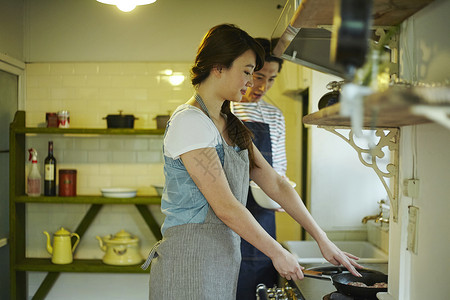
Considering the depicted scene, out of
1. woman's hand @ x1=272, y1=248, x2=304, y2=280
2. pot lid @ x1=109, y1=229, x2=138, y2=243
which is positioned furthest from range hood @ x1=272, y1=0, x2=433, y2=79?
pot lid @ x1=109, y1=229, x2=138, y2=243

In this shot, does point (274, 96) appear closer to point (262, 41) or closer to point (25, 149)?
point (262, 41)

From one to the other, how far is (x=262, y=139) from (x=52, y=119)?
193cm

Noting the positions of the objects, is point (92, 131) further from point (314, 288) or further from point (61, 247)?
point (314, 288)

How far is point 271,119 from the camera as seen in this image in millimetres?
3344

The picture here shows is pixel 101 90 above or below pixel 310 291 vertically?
above

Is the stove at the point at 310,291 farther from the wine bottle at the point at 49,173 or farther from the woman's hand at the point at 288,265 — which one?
the wine bottle at the point at 49,173

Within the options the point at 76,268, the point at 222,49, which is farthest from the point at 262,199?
the point at 76,268

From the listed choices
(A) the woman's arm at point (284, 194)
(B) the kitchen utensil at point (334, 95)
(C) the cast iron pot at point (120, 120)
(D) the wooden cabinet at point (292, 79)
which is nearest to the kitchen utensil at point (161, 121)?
(C) the cast iron pot at point (120, 120)

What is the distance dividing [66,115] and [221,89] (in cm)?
264

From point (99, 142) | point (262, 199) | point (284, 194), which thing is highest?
point (99, 142)

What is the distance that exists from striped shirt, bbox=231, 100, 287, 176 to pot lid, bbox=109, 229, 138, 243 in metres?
1.50

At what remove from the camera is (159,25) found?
14.5 feet

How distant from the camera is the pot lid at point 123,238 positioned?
4.11 meters

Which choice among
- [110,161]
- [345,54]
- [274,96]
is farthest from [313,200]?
[345,54]
